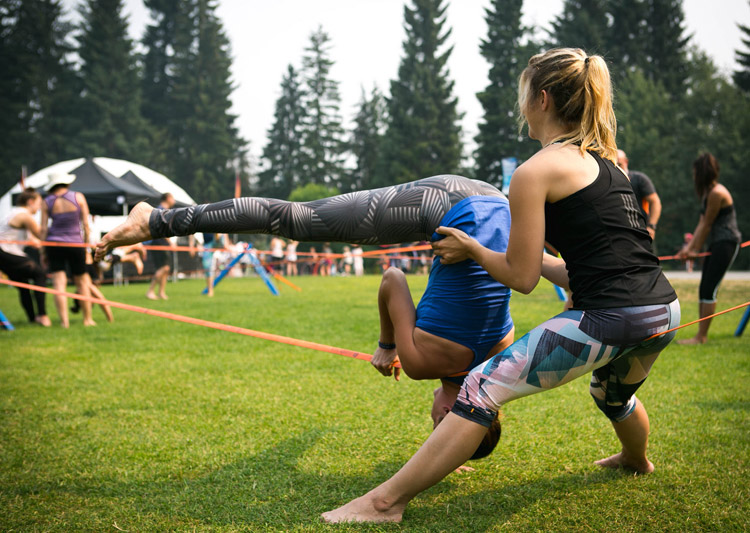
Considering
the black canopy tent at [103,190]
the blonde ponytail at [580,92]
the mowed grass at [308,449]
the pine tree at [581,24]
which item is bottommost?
the mowed grass at [308,449]

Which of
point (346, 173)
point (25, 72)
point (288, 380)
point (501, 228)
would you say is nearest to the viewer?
point (501, 228)

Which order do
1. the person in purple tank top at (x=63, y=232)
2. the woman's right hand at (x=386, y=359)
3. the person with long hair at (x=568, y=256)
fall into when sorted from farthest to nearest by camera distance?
the person in purple tank top at (x=63, y=232) → the woman's right hand at (x=386, y=359) → the person with long hair at (x=568, y=256)

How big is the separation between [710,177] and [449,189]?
4.92m

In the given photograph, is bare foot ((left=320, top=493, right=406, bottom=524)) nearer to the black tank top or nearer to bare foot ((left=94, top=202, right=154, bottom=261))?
the black tank top

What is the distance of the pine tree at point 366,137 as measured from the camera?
5825 cm

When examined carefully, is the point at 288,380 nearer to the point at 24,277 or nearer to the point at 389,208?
the point at 389,208

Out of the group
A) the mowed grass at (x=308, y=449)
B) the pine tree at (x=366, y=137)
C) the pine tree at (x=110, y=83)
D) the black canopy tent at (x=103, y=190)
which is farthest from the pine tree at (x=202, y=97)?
the mowed grass at (x=308, y=449)

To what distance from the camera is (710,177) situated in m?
6.27

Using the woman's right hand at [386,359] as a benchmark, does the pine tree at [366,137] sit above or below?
above

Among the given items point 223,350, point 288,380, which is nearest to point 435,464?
point 288,380

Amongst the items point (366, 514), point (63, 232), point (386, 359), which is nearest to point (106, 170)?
point (63, 232)

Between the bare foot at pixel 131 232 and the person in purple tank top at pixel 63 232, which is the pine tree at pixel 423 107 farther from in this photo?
the bare foot at pixel 131 232

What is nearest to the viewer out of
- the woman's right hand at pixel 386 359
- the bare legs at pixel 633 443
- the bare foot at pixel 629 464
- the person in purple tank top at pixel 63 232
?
the bare legs at pixel 633 443

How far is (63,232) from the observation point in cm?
851
